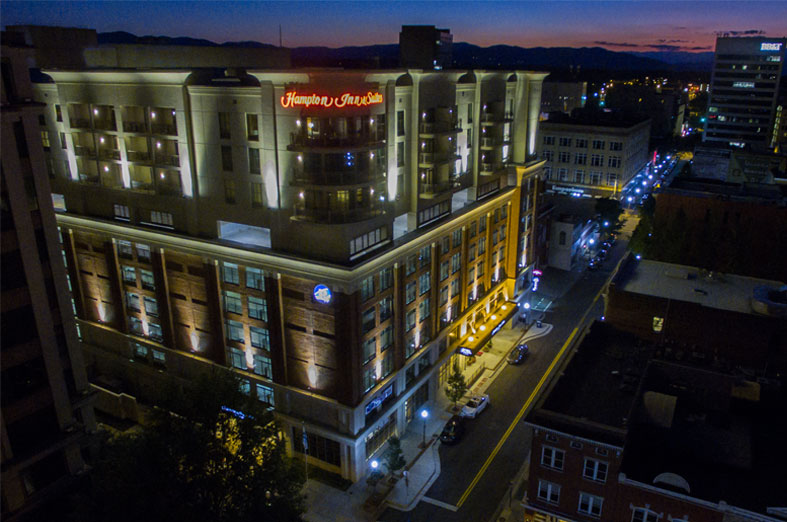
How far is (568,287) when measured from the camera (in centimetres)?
8900

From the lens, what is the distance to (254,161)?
4747 cm

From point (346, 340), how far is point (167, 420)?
15405 mm

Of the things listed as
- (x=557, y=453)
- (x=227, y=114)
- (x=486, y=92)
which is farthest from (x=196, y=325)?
(x=486, y=92)

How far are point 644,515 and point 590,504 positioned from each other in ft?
11.3

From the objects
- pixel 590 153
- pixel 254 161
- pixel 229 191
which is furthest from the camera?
pixel 590 153

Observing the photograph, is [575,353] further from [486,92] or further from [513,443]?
[486,92]

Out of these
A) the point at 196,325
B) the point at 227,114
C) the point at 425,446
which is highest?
the point at 227,114

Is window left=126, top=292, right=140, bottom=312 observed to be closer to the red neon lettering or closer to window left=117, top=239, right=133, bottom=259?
window left=117, top=239, right=133, bottom=259

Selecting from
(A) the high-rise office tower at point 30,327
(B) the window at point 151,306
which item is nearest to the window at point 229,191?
(B) the window at point 151,306

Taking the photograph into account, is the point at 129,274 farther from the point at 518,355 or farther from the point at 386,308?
the point at 518,355

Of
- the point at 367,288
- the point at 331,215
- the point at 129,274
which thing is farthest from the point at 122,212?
the point at 367,288

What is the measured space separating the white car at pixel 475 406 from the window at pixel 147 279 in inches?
1280

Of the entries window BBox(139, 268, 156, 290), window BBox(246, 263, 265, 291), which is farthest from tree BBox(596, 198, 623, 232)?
window BBox(139, 268, 156, 290)

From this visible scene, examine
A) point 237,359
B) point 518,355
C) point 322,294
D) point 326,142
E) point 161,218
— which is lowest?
point 518,355
